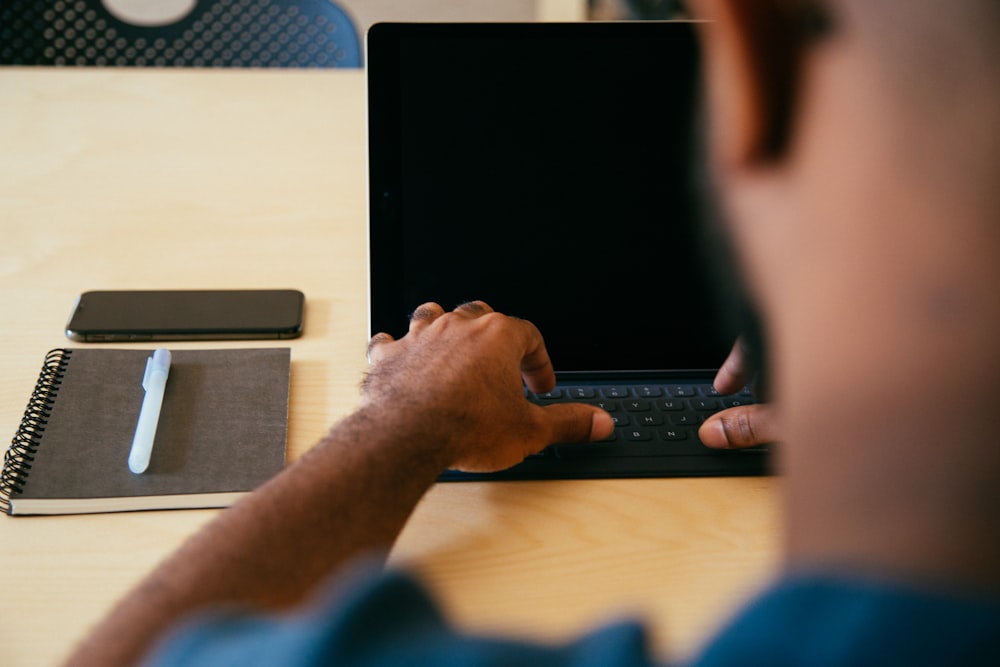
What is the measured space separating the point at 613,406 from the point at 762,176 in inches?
18.9

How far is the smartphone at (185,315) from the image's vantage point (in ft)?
2.71

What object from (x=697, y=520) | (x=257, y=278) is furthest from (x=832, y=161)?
(x=257, y=278)

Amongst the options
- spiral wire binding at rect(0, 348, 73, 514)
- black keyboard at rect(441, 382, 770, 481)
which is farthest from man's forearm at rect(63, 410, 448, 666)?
spiral wire binding at rect(0, 348, 73, 514)

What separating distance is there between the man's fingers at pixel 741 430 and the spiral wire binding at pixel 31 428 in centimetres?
53

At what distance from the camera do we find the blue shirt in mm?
216

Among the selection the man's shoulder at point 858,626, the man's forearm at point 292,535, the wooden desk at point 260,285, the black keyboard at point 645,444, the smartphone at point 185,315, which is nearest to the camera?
the man's shoulder at point 858,626

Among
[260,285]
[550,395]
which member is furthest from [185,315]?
[550,395]

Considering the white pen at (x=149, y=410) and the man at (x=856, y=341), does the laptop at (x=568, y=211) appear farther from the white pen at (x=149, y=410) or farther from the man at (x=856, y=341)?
the man at (x=856, y=341)

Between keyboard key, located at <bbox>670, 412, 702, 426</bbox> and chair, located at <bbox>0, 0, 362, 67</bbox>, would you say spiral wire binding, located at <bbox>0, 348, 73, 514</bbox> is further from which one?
chair, located at <bbox>0, 0, 362, 67</bbox>

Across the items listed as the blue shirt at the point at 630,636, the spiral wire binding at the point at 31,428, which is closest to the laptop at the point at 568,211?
the spiral wire binding at the point at 31,428

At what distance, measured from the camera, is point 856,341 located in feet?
0.87

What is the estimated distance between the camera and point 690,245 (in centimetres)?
76

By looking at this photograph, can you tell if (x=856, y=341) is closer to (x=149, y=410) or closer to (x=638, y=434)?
(x=638, y=434)

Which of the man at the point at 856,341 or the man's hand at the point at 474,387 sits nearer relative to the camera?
the man at the point at 856,341
